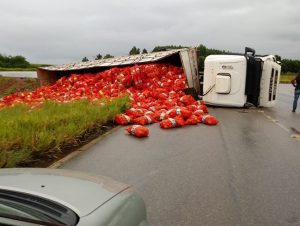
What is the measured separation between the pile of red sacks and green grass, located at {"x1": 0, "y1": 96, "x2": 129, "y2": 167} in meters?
1.87

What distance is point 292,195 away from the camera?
22.4 feet

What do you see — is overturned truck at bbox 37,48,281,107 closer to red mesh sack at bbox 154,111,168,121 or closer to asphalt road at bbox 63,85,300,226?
red mesh sack at bbox 154,111,168,121

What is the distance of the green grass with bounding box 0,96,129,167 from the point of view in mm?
8239

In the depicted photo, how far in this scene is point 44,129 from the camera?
991 cm

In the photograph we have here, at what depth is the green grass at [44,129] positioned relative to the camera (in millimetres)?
8239

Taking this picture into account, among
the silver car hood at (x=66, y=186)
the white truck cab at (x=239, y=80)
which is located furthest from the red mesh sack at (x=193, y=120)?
the silver car hood at (x=66, y=186)

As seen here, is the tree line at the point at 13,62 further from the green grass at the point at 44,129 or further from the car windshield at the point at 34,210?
the car windshield at the point at 34,210

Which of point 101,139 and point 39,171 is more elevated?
point 39,171

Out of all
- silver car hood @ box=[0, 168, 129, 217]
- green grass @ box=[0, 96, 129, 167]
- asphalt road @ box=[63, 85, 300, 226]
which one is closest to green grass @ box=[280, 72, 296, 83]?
asphalt road @ box=[63, 85, 300, 226]

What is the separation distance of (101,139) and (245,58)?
8.68m

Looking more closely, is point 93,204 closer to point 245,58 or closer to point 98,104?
point 98,104

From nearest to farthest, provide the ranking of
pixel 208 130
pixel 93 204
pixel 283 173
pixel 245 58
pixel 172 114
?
1. pixel 93 204
2. pixel 283 173
3. pixel 208 130
4. pixel 172 114
5. pixel 245 58

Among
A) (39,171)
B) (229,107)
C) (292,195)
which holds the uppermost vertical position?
(39,171)

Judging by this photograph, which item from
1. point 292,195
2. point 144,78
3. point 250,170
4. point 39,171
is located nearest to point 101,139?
point 250,170
